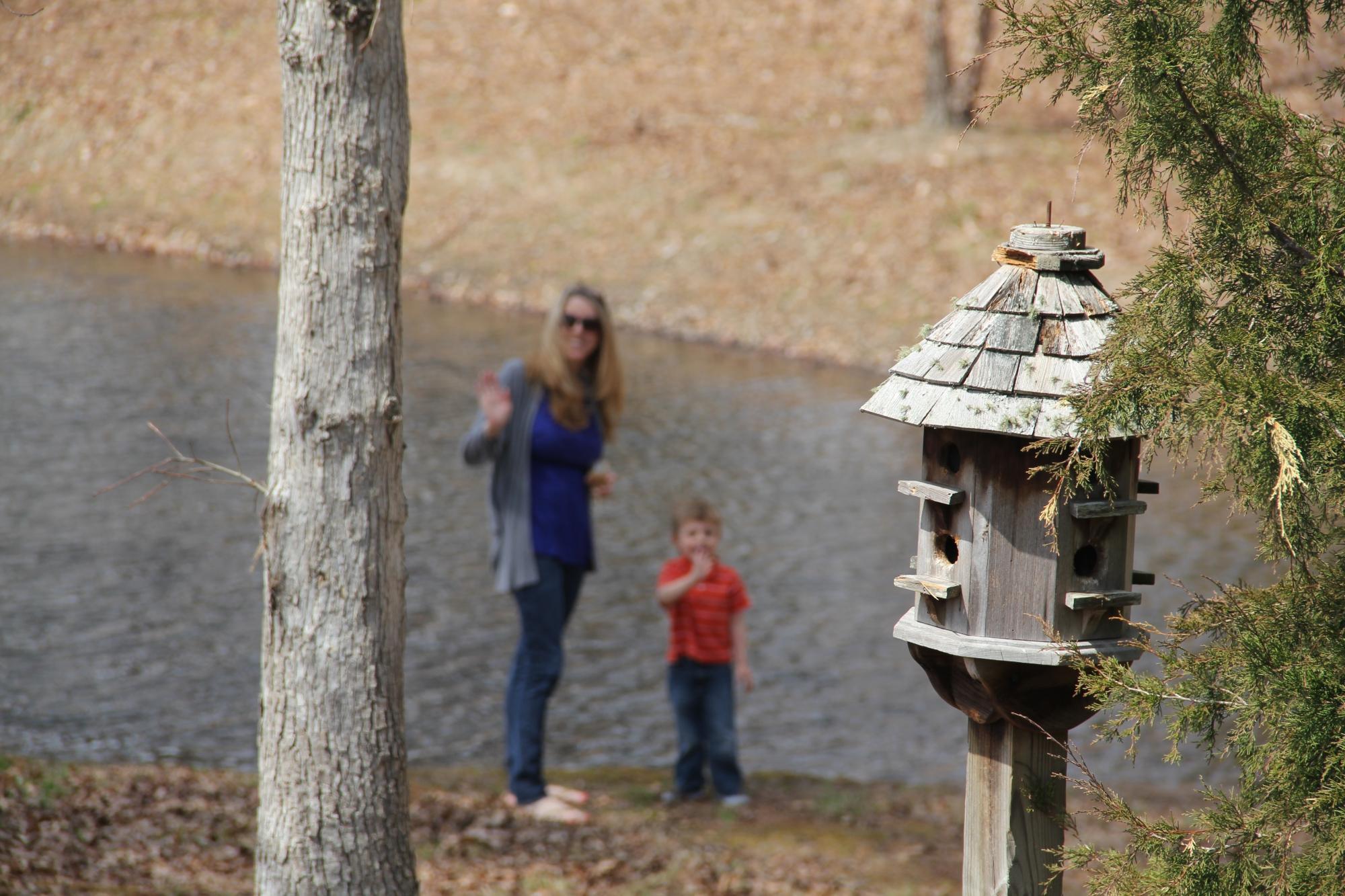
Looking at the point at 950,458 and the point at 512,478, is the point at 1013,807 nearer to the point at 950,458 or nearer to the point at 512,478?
the point at 950,458

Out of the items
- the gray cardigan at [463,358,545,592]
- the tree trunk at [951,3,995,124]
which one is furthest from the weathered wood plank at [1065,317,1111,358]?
the tree trunk at [951,3,995,124]

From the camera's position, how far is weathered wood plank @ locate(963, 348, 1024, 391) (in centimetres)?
277

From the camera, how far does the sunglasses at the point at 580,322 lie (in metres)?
5.62

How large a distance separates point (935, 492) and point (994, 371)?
1.04ft

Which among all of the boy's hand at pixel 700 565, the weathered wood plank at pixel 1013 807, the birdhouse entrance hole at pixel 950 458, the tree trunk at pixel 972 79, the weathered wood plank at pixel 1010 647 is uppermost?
the tree trunk at pixel 972 79

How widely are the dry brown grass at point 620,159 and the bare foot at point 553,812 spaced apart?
9858 mm

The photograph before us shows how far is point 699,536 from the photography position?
19.2 ft

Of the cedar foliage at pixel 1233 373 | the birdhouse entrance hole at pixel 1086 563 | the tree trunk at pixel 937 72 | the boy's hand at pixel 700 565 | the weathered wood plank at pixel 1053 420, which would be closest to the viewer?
the cedar foliage at pixel 1233 373

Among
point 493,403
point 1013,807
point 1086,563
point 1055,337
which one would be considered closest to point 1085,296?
point 1055,337

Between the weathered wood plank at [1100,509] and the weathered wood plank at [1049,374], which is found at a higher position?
the weathered wood plank at [1049,374]

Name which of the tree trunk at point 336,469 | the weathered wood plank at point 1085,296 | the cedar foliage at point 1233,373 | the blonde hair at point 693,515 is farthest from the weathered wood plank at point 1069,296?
the blonde hair at point 693,515

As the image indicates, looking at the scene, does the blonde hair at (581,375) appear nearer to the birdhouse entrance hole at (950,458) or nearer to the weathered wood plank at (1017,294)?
the birdhouse entrance hole at (950,458)

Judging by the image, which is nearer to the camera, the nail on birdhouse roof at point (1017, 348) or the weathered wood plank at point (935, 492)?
the nail on birdhouse roof at point (1017, 348)

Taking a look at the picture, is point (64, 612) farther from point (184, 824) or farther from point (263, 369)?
point (263, 369)
